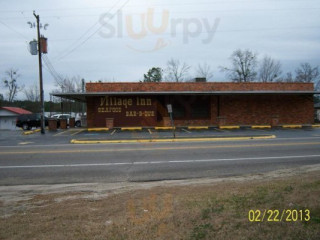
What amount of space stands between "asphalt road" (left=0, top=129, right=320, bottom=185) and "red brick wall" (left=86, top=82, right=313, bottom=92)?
41.2 feet

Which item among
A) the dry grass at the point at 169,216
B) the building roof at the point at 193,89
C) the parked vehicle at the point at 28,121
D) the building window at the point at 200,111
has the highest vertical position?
the building roof at the point at 193,89

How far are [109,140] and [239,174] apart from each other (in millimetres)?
10545

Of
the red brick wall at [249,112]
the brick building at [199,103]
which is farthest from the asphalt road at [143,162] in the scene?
the red brick wall at [249,112]

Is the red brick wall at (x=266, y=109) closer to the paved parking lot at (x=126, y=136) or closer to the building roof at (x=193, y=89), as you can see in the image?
the building roof at (x=193, y=89)

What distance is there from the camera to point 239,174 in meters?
8.75

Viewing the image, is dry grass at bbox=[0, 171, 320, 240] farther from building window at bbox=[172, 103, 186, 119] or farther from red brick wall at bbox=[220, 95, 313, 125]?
red brick wall at bbox=[220, 95, 313, 125]

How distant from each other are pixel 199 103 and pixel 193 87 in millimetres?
1609

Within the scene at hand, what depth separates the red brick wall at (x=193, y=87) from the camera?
26.1m

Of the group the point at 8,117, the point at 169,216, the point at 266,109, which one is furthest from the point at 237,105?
the point at 8,117

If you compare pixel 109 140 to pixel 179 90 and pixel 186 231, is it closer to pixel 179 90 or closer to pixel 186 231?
pixel 179 90

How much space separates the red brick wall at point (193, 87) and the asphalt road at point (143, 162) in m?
12.6

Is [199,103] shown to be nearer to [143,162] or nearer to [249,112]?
[249,112]

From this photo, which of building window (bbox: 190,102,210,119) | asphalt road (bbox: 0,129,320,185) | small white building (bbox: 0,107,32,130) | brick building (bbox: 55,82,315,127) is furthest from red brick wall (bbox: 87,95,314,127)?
small white building (bbox: 0,107,32,130)

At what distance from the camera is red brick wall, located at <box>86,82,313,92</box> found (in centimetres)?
2606
